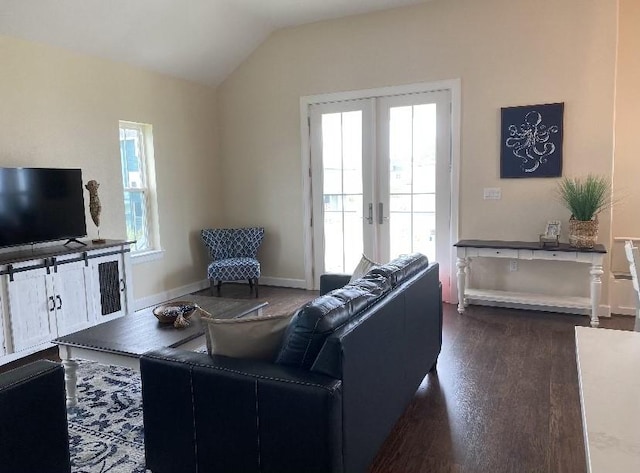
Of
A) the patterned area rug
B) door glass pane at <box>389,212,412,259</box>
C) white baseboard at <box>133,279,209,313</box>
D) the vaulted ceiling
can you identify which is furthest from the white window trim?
door glass pane at <box>389,212,412,259</box>

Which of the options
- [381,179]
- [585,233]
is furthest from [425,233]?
[585,233]

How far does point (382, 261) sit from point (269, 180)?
1.82m

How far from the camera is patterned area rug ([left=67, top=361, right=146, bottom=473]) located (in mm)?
2340

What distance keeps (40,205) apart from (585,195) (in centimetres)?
475

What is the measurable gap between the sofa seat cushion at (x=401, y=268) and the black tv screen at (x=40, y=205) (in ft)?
9.89

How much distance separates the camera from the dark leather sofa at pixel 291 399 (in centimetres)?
173

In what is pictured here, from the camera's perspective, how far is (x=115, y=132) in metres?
4.98

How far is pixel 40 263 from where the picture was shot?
378 centimetres

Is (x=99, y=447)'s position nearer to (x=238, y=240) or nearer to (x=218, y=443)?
(x=218, y=443)

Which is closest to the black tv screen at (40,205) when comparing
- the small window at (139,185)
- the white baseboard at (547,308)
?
the small window at (139,185)

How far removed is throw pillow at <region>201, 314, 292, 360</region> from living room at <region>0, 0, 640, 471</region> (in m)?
3.14

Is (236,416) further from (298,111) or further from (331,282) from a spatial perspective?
(298,111)

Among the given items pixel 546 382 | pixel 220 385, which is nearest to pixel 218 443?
pixel 220 385

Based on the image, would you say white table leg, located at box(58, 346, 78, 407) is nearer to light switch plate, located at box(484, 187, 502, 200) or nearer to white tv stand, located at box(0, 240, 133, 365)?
white tv stand, located at box(0, 240, 133, 365)
